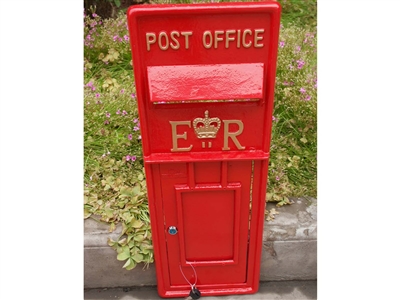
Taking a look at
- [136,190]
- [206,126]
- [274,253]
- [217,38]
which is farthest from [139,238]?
[217,38]

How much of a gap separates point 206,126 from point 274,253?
1092mm

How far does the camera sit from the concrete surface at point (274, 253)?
226 centimetres

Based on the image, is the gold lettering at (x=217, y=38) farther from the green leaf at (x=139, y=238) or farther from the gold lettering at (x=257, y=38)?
the green leaf at (x=139, y=238)

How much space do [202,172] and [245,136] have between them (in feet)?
0.89

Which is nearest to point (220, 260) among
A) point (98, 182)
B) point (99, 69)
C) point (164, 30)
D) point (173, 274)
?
point (173, 274)

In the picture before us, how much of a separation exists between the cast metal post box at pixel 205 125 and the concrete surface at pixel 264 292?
0.25m

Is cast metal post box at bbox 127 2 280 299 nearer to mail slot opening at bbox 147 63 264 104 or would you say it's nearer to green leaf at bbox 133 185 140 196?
mail slot opening at bbox 147 63 264 104

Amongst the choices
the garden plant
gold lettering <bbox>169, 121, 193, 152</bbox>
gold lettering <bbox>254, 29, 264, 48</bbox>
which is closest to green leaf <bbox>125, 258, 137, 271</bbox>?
the garden plant

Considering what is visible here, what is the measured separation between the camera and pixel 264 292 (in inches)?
93.3

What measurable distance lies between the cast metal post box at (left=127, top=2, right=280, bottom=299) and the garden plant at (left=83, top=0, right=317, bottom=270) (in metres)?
0.39

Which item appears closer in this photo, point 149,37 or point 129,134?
point 149,37

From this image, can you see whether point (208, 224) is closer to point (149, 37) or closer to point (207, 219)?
point (207, 219)

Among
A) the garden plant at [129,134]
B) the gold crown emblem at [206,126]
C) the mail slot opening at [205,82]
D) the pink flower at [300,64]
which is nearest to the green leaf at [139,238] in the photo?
the garden plant at [129,134]
